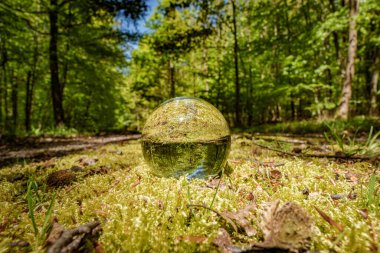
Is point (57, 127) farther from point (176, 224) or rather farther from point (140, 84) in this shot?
point (176, 224)

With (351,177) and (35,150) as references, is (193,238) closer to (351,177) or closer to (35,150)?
(351,177)

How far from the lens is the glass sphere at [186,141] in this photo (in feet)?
5.98

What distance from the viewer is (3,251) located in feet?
3.00

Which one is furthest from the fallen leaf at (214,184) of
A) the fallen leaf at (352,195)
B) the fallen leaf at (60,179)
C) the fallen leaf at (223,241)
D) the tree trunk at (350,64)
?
the tree trunk at (350,64)

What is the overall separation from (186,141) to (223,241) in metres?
0.91

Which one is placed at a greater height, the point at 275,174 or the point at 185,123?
the point at 185,123

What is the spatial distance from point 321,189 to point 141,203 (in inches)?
52.9

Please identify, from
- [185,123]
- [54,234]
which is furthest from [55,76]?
[54,234]

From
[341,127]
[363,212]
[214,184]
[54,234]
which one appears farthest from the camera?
[341,127]

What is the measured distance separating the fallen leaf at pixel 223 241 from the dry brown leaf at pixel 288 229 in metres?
0.18

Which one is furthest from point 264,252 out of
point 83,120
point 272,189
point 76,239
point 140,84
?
point 83,120

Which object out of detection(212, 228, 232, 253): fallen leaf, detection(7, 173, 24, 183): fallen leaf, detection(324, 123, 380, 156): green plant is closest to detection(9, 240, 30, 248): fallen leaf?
detection(212, 228, 232, 253): fallen leaf

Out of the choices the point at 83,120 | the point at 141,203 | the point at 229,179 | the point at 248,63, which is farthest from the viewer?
the point at 83,120

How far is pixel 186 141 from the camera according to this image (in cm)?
182
